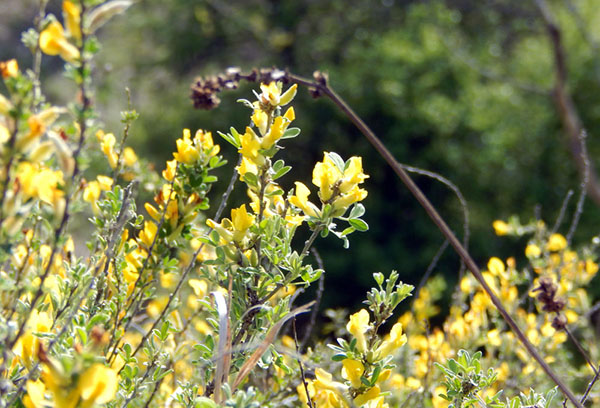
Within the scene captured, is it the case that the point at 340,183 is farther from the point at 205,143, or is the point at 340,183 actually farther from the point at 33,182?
the point at 33,182

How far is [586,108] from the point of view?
5719mm

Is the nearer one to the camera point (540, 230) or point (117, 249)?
point (117, 249)

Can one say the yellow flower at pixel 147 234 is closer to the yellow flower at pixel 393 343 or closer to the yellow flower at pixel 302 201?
the yellow flower at pixel 302 201

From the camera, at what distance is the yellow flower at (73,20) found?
533 mm

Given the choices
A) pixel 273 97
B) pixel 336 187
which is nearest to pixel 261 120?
pixel 273 97

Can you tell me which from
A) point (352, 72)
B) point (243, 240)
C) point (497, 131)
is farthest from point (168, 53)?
point (243, 240)

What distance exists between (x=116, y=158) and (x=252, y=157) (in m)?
0.44

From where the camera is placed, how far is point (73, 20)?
540 mm

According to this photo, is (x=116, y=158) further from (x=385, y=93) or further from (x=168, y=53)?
(x=168, y=53)

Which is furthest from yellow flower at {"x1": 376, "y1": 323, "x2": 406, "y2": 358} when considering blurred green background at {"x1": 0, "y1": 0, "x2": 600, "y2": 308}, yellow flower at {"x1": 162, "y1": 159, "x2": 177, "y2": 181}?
blurred green background at {"x1": 0, "y1": 0, "x2": 600, "y2": 308}

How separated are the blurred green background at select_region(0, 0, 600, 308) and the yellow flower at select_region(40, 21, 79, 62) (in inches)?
189

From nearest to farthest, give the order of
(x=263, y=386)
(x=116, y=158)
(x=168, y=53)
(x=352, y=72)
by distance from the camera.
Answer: (x=116, y=158) → (x=263, y=386) → (x=352, y=72) → (x=168, y=53)

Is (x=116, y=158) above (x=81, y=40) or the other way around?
the other way around

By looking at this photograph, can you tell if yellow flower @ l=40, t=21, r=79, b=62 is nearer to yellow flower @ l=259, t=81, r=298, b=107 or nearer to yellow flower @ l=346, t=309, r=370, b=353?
yellow flower @ l=259, t=81, r=298, b=107
